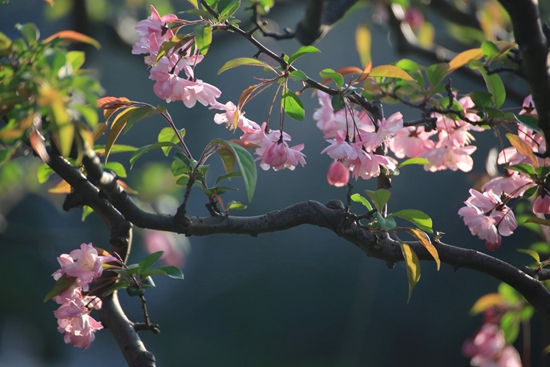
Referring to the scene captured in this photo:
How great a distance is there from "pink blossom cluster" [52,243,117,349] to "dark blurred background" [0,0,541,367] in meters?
2.82

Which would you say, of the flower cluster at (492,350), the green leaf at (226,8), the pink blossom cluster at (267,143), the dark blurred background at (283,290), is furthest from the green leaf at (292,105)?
the dark blurred background at (283,290)

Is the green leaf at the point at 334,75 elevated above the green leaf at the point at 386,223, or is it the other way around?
the green leaf at the point at 334,75

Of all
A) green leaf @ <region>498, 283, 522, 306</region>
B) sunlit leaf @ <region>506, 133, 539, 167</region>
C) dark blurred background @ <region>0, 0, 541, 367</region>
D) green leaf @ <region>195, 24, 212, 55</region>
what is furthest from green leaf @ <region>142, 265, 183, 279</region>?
dark blurred background @ <region>0, 0, 541, 367</region>

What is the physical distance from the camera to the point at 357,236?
71 cm

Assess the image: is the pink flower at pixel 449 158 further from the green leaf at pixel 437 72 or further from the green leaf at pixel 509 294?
the green leaf at pixel 509 294

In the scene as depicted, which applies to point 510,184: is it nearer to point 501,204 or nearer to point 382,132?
point 501,204

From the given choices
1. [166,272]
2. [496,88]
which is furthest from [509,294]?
[166,272]

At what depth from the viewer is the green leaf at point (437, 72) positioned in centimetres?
84

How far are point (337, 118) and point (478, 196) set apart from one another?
258mm

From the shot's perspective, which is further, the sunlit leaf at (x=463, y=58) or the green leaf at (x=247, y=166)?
the sunlit leaf at (x=463, y=58)

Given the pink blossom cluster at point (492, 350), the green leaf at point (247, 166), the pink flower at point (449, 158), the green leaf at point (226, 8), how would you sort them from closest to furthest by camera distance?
the green leaf at point (247, 166) < the green leaf at point (226, 8) < the pink flower at point (449, 158) < the pink blossom cluster at point (492, 350)

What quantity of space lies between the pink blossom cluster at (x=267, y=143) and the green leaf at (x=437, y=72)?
275mm

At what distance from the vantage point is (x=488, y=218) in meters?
0.76

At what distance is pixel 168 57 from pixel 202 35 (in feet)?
0.26
